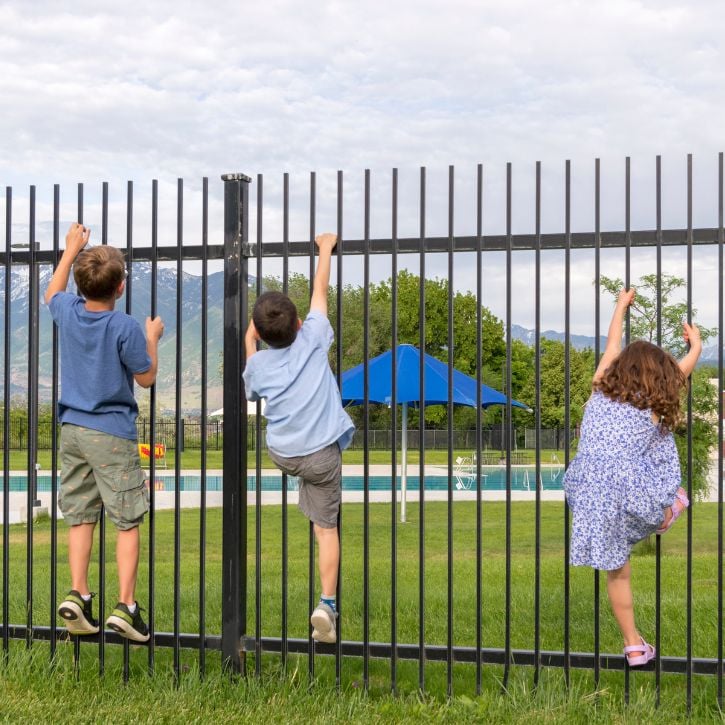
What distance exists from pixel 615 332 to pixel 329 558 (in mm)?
1732

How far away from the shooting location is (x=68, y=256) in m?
4.68

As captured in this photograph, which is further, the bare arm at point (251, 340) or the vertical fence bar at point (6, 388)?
the vertical fence bar at point (6, 388)

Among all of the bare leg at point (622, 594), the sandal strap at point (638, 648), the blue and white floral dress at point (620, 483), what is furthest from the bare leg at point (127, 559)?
the sandal strap at point (638, 648)

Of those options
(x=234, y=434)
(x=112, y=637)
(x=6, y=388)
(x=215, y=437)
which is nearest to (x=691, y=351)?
(x=234, y=434)

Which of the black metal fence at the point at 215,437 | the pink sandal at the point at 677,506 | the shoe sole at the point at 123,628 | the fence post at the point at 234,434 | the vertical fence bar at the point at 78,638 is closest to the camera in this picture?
the pink sandal at the point at 677,506

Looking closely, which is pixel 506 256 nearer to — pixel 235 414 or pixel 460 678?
pixel 235 414

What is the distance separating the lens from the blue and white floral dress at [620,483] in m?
3.95

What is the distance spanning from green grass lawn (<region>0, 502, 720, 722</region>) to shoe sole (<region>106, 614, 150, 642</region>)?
0.33 metres

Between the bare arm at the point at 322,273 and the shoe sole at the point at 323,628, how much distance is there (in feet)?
4.73

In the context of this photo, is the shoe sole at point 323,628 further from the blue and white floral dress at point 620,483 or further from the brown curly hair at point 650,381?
the brown curly hair at point 650,381

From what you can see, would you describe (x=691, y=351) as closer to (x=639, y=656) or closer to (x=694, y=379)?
(x=639, y=656)

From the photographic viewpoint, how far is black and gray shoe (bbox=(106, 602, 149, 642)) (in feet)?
14.0

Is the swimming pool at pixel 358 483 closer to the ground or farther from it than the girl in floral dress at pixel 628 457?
closer to the ground

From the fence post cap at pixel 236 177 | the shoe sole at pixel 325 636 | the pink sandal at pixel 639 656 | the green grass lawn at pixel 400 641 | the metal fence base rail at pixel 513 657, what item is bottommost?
the green grass lawn at pixel 400 641
